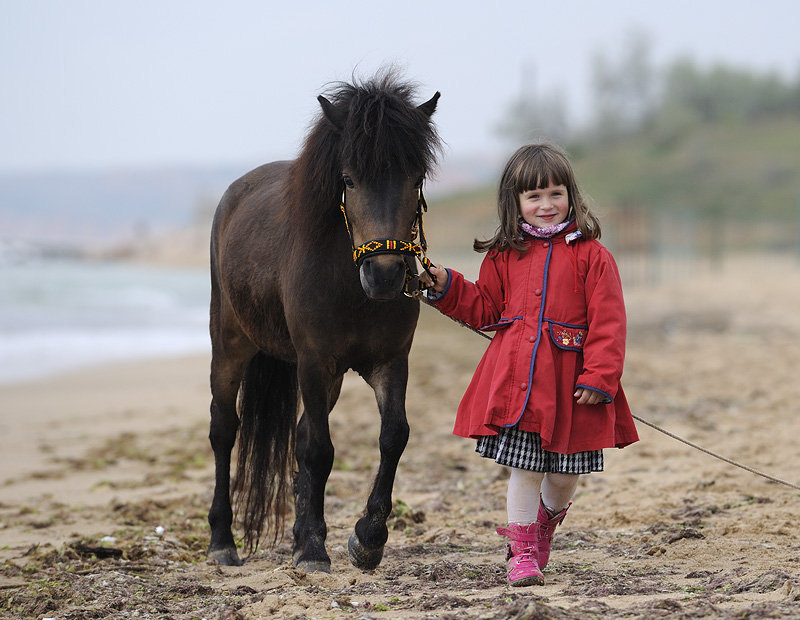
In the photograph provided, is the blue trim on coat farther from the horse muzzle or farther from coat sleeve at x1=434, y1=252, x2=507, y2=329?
the horse muzzle

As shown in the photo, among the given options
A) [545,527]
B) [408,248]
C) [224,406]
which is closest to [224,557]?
[224,406]

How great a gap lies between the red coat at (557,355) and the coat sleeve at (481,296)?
79 millimetres

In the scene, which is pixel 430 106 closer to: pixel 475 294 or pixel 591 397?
pixel 475 294

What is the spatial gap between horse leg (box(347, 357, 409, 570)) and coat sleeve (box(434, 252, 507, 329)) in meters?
0.43

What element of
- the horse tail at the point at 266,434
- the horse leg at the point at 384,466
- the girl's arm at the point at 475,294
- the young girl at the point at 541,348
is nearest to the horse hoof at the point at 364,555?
the horse leg at the point at 384,466

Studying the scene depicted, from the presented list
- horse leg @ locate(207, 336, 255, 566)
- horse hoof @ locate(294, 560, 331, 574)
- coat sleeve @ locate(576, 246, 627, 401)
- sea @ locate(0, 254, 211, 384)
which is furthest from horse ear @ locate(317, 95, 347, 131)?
sea @ locate(0, 254, 211, 384)

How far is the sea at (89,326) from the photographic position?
13.5 meters

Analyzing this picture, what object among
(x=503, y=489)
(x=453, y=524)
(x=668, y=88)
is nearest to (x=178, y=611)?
(x=453, y=524)

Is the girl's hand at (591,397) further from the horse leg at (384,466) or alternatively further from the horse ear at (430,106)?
the horse ear at (430,106)

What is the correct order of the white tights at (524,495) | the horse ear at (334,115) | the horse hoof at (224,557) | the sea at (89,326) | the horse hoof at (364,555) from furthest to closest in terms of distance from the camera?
the sea at (89,326), the horse hoof at (224,557), the horse hoof at (364,555), the horse ear at (334,115), the white tights at (524,495)

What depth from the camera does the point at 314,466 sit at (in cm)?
401

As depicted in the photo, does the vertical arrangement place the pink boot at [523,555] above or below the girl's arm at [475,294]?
below

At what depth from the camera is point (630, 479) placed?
18.2 ft

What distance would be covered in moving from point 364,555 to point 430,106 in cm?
191
